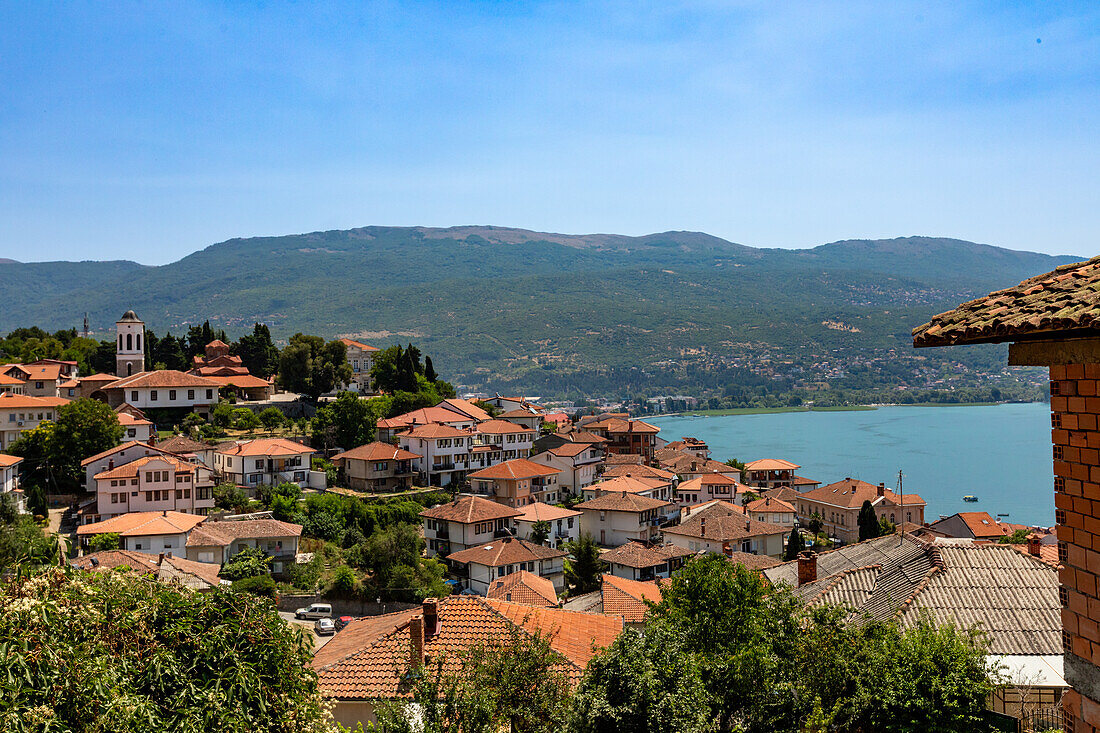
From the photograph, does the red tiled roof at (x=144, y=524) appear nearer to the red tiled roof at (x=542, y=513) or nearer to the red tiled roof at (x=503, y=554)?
the red tiled roof at (x=503, y=554)

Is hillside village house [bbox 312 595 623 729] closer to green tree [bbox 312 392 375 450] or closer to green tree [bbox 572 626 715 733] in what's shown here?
green tree [bbox 572 626 715 733]

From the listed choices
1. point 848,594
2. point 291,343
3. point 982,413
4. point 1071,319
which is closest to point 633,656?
point 1071,319

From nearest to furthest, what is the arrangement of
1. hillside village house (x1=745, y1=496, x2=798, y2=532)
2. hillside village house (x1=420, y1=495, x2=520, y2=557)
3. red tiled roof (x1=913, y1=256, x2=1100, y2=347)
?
red tiled roof (x1=913, y1=256, x2=1100, y2=347), hillside village house (x1=420, y1=495, x2=520, y2=557), hillside village house (x1=745, y1=496, x2=798, y2=532)

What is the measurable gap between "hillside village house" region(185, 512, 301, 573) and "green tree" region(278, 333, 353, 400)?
75.8ft

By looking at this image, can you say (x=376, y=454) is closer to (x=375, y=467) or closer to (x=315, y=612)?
(x=375, y=467)

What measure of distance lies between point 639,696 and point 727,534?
35.1 m

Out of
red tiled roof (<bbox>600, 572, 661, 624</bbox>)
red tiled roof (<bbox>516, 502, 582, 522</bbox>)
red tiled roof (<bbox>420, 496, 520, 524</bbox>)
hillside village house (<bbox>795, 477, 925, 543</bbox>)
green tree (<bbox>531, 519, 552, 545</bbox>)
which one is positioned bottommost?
hillside village house (<bbox>795, 477, 925, 543</bbox>)

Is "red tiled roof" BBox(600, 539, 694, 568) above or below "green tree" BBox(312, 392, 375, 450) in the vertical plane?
below

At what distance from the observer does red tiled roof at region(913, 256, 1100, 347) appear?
4.15 m

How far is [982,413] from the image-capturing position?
613ft

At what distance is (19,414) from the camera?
141 feet

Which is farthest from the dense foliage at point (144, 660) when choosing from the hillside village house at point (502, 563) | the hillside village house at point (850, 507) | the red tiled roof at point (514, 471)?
the hillside village house at point (850, 507)

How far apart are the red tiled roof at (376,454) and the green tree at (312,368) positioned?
1116 cm

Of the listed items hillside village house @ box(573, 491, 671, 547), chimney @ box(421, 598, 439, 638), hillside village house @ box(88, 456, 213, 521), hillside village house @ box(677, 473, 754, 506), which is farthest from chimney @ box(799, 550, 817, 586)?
hillside village house @ box(677, 473, 754, 506)
